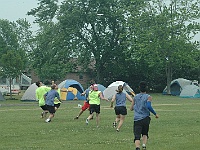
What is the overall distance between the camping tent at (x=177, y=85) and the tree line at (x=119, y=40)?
1139 millimetres

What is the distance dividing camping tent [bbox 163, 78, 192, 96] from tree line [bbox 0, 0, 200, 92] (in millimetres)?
1139

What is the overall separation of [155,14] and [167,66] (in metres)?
6.74

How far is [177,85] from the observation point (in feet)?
224

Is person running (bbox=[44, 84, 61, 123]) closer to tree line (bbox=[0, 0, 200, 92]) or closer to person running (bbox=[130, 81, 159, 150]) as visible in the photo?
person running (bbox=[130, 81, 159, 150])

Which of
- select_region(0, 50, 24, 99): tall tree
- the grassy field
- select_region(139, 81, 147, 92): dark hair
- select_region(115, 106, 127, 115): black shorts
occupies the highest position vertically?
select_region(0, 50, 24, 99): tall tree

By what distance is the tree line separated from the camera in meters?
63.1

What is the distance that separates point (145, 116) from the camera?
1330 cm

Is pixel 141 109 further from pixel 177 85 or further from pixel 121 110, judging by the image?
pixel 177 85

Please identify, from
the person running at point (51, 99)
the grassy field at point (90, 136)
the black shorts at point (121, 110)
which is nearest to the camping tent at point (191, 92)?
the person running at point (51, 99)

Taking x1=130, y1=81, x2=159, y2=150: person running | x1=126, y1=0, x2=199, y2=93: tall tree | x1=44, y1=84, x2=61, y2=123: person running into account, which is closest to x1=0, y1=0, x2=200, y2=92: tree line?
x1=126, y1=0, x2=199, y2=93: tall tree

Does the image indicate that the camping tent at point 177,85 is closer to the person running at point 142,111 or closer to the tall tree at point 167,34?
the tall tree at point 167,34

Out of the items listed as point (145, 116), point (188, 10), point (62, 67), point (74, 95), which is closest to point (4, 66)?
point (74, 95)

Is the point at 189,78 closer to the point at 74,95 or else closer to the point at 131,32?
the point at 131,32

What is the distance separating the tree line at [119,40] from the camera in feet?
207
